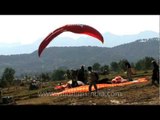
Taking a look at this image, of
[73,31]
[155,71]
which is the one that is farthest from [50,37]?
[155,71]

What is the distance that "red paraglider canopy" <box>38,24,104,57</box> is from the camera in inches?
664

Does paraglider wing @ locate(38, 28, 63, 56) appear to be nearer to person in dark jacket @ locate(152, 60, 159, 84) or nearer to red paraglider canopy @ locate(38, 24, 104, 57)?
red paraglider canopy @ locate(38, 24, 104, 57)

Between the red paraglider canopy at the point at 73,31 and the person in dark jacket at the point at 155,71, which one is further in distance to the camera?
the person in dark jacket at the point at 155,71

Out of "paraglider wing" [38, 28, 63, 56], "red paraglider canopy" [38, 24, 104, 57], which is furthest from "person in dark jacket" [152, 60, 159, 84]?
"paraglider wing" [38, 28, 63, 56]

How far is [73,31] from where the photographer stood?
57.2 ft

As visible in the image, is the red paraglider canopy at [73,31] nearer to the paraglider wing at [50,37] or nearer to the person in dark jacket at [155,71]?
the paraglider wing at [50,37]

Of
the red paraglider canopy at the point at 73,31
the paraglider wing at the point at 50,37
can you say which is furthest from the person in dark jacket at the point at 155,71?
the paraglider wing at the point at 50,37

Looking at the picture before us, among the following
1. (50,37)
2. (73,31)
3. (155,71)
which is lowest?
(155,71)

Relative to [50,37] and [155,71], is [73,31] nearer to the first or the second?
[50,37]

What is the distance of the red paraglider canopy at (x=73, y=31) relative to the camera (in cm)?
1686

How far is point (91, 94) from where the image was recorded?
1691cm

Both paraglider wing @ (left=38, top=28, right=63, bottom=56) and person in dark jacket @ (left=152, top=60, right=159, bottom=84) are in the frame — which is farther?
person in dark jacket @ (left=152, top=60, right=159, bottom=84)
